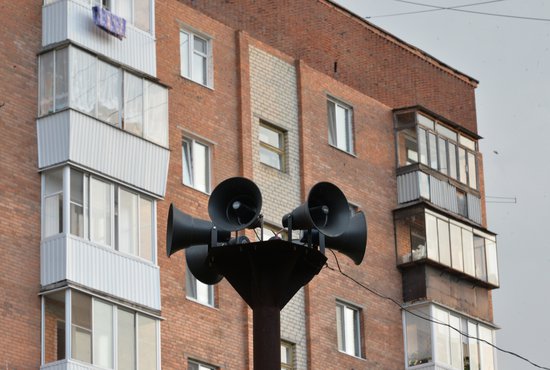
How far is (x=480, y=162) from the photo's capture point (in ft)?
152

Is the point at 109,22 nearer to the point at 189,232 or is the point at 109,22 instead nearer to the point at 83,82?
the point at 83,82

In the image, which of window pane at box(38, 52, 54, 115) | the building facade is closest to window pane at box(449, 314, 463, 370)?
the building facade

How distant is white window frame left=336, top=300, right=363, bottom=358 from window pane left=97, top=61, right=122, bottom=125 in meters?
8.47

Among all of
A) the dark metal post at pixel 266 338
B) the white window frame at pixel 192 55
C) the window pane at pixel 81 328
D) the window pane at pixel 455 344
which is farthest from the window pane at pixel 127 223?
the dark metal post at pixel 266 338

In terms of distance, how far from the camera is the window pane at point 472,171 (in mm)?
44969

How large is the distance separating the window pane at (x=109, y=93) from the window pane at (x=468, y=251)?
1214cm

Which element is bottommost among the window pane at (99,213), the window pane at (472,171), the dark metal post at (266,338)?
the dark metal post at (266,338)

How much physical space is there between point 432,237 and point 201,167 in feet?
24.1

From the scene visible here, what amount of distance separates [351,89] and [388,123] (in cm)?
148

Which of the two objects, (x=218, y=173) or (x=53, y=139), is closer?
(x=53, y=139)

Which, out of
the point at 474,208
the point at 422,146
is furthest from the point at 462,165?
the point at 422,146

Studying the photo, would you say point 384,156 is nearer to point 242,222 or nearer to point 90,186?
point 90,186

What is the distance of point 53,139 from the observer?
33.0 m

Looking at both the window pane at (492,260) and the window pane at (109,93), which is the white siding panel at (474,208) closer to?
the window pane at (492,260)
